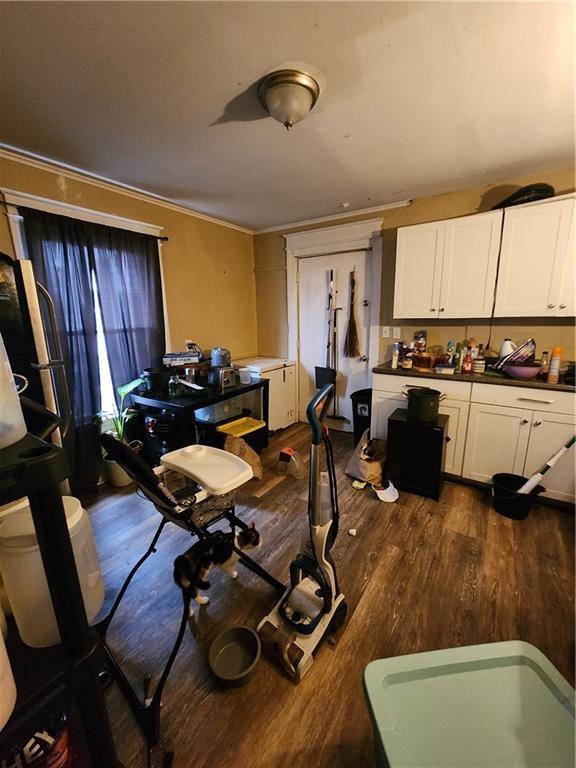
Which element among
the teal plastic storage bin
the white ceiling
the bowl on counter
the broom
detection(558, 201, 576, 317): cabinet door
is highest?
the white ceiling

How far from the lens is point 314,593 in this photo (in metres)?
1.47

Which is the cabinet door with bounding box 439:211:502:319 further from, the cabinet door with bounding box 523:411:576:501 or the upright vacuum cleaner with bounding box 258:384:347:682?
the upright vacuum cleaner with bounding box 258:384:347:682

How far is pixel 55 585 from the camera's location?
0.51 meters

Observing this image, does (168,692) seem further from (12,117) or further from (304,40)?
(12,117)

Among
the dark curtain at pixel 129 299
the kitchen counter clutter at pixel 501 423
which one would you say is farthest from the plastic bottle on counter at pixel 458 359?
the dark curtain at pixel 129 299

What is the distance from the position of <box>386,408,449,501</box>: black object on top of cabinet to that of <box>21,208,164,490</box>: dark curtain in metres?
2.27

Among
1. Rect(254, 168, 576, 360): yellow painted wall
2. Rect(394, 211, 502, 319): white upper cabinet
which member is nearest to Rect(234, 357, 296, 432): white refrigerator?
Rect(254, 168, 576, 360): yellow painted wall

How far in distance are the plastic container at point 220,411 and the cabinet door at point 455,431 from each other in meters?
1.88

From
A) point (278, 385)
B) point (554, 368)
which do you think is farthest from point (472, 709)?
point (278, 385)

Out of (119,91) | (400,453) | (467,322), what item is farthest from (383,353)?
(119,91)

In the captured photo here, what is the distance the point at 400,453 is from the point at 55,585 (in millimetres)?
2438

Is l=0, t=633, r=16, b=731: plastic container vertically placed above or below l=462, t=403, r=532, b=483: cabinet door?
above

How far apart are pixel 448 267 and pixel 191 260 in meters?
2.45

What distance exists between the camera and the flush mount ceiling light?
4.55 feet
